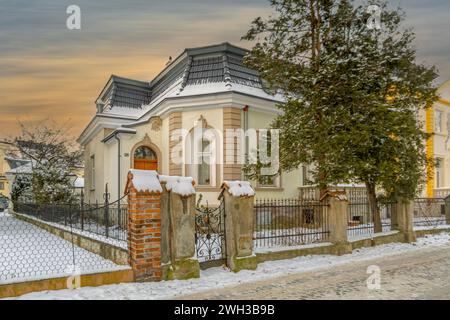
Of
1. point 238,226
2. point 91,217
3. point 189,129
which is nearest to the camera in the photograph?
point 238,226

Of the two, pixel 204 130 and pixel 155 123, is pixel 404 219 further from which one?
pixel 155 123

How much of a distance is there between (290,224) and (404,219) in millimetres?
4758

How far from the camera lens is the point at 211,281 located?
6.30 metres

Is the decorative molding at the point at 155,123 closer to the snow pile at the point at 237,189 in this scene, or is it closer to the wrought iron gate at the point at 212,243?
the wrought iron gate at the point at 212,243

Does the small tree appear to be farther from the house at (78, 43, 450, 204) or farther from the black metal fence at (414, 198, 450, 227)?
the black metal fence at (414, 198, 450, 227)

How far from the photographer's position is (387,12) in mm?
10852

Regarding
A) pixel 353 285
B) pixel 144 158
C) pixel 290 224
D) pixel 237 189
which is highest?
pixel 144 158

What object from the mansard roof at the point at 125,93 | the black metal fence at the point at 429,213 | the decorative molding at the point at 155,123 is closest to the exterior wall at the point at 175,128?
the decorative molding at the point at 155,123

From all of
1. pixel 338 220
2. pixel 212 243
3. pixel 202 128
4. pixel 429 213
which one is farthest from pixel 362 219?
pixel 212 243

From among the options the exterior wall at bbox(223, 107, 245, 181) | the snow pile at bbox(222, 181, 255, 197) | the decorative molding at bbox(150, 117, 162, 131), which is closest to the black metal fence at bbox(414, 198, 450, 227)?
the exterior wall at bbox(223, 107, 245, 181)

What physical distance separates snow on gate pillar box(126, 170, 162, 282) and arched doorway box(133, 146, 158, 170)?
897 centimetres

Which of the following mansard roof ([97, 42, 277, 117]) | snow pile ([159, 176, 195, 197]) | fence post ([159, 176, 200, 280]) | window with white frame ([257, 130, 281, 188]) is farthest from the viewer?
mansard roof ([97, 42, 277, 117])

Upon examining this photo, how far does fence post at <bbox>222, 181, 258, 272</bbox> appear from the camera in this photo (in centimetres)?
701
